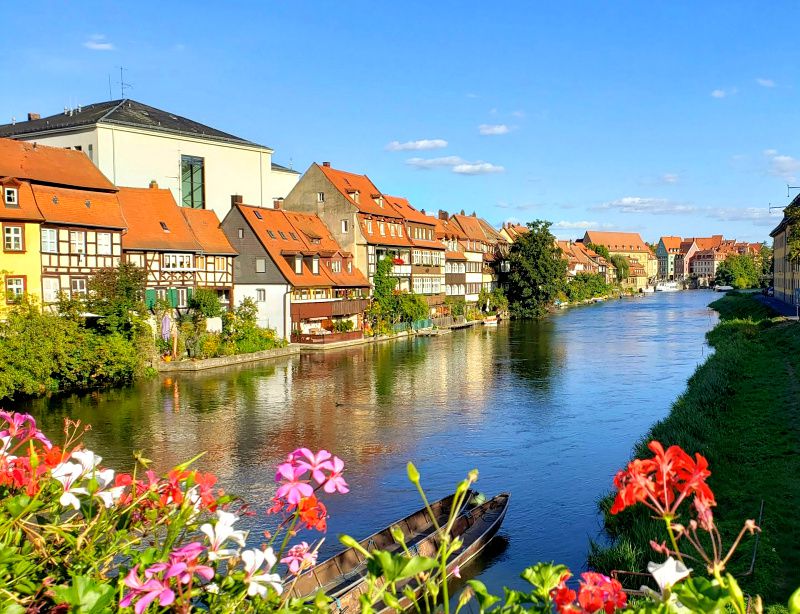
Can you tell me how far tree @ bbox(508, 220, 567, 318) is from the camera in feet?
235

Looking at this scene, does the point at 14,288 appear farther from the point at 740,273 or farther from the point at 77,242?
the point at 740,273

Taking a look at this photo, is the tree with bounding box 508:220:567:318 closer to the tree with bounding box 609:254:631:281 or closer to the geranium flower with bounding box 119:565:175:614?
the geranium flower with bounding box 119:565:175:614

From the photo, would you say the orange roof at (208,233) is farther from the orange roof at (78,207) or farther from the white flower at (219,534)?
the white flower at (219,534)

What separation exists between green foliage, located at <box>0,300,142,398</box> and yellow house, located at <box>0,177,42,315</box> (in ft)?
5.26

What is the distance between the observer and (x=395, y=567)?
6.51 feet

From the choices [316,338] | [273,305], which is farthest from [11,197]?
[316,338]

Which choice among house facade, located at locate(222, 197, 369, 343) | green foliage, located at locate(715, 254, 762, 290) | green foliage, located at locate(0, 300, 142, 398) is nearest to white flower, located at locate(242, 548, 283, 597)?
green foliage, located at locate(0, 300, 142, 398)

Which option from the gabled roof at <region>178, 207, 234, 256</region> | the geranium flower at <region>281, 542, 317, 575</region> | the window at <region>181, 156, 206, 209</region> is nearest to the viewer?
the geranium flower at <region>281, 542, 317, 575</region>

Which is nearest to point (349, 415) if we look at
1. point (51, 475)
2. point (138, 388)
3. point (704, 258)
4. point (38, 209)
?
point (138, 388)

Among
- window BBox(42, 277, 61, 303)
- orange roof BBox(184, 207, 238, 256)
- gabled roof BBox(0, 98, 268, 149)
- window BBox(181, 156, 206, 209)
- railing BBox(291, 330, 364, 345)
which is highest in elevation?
gabled roof BBox(0, 98, 268, 149)

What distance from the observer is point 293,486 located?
101 inches

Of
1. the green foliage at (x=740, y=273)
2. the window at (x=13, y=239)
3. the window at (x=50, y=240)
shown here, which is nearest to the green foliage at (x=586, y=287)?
the green foliage at (x=740, y=273)

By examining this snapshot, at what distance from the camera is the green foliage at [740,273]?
141 metres

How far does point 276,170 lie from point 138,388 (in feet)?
111
